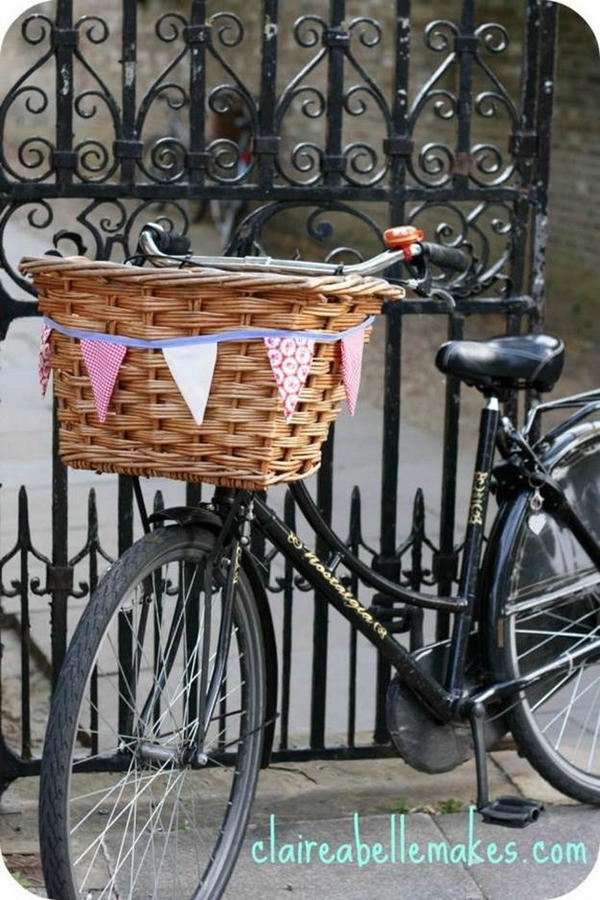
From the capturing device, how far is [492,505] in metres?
6.59

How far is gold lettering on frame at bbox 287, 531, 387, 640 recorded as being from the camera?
319cm

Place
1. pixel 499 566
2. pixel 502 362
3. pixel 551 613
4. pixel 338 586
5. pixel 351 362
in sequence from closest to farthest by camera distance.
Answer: pixel 351 362 → pixel 338 586 → pixel 502 362 → pixel 499 566 → pixel 551 613

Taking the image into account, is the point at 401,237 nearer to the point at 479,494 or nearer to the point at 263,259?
the point at 263,259

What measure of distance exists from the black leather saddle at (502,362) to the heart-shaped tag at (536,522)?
0.37m

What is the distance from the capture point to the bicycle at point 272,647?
300 centimetres

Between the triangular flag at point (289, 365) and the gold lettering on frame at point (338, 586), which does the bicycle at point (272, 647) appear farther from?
the triangular flag at point (289, 365)

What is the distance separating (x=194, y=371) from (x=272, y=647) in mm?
876

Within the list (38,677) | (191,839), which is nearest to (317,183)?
(191,839)

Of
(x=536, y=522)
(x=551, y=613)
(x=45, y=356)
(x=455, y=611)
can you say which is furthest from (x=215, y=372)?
(x=551, y=613)

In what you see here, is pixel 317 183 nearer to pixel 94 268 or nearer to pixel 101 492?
pixel 94 268

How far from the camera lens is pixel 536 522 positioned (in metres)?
3.72

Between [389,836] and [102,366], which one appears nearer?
[102,366]

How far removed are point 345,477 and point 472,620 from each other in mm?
3381

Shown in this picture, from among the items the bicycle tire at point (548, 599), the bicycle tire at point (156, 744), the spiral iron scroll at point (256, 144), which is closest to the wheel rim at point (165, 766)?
the bicycle tire at point (156, 744)
